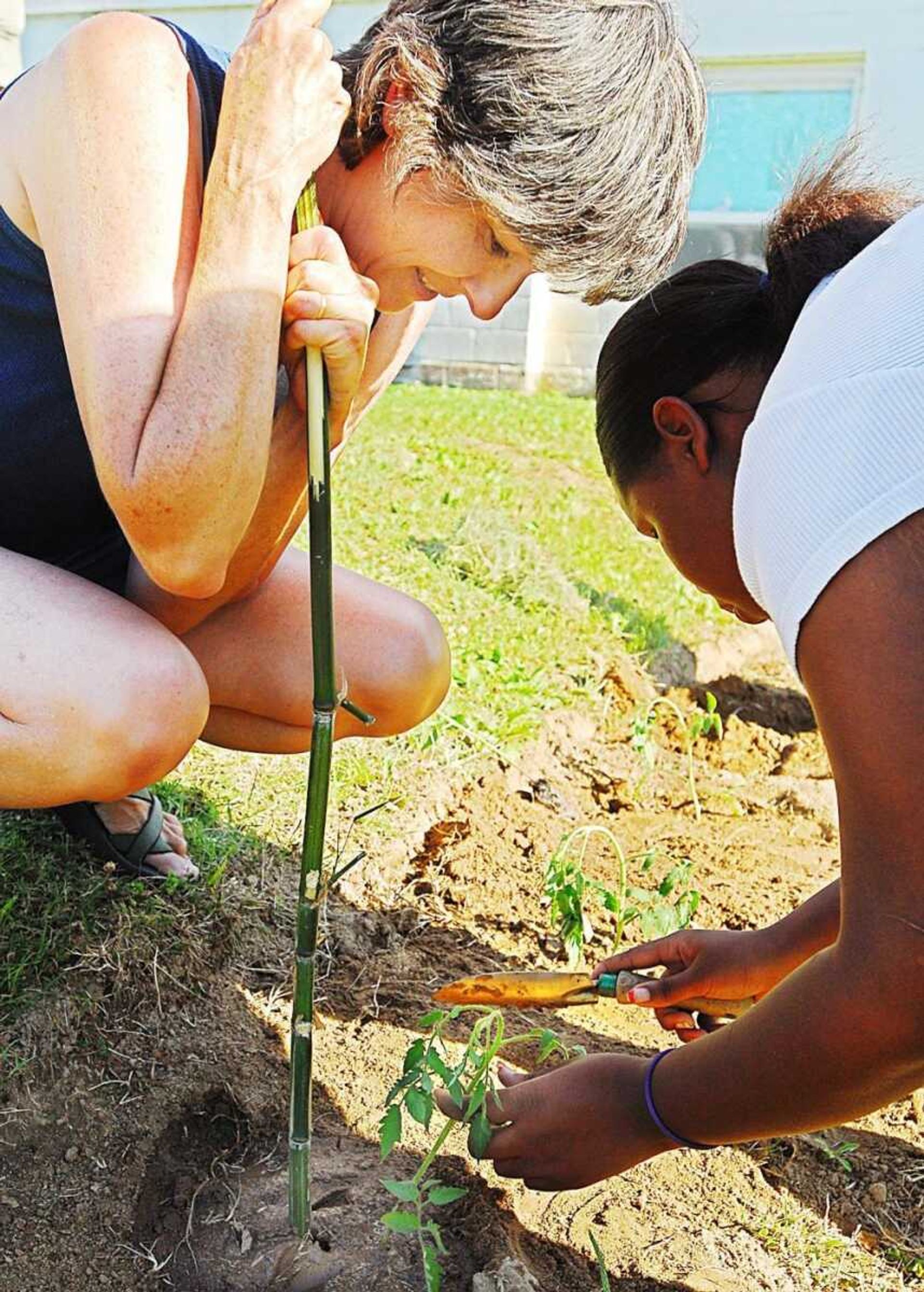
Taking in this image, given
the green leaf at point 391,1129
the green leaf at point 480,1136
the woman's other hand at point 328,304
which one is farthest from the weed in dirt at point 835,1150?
the woman's other hand at point 328,304

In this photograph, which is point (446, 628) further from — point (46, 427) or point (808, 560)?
point (808, 560)

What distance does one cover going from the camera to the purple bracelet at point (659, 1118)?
1.38 meters

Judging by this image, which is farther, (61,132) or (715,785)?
(715,785)

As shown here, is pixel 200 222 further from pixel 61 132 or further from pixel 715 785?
pixel 715 785

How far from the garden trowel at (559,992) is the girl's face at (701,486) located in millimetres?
534

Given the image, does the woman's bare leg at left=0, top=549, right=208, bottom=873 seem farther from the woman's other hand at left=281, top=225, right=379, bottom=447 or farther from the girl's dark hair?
the girl's dark hair

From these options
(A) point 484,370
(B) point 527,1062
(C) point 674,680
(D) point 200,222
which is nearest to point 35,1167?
(B) point 527,1062

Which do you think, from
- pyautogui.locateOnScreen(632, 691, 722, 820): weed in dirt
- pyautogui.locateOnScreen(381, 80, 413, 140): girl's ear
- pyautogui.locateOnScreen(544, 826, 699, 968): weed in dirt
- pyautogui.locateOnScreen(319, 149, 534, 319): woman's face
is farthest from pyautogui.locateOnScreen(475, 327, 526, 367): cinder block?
pyautogui.locateOnScreen(381, 80, 413, 140): girl's ear

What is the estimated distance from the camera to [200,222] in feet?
5.18

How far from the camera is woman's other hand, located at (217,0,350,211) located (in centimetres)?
151

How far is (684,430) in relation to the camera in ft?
5.03

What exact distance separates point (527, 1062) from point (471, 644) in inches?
56.2

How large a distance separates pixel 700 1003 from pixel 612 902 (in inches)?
23.7

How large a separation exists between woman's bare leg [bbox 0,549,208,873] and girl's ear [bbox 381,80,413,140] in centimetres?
71
